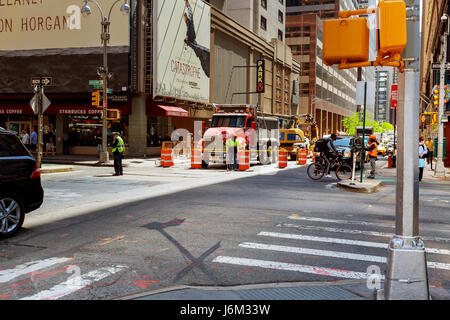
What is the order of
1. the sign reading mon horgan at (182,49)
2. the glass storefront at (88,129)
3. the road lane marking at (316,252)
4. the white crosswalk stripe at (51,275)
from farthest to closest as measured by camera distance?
the glass storefront at (88,129)
the sign reading mon horgan at (182,49)
the road lane marking at (316,252)
the white crosswalk stripe at (51,275)

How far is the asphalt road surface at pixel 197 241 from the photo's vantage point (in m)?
5.49

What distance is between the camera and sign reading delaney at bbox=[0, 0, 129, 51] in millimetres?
33375

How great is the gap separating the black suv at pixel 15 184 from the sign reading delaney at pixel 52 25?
26.7 m

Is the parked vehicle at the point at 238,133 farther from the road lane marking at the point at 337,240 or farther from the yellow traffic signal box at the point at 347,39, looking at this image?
the yellow traffic signal box at the point at 347,39

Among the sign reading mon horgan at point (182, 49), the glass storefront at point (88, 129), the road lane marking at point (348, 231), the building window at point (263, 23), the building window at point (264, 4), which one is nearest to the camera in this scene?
the road lane marking at point (348, 231)

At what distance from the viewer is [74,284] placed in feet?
17.1

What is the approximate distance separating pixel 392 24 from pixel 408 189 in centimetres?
162

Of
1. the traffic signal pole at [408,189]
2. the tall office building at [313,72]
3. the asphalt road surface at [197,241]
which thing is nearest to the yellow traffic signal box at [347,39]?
the traffic signal pole at [408,189]

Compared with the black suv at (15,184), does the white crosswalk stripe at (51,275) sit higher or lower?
lower

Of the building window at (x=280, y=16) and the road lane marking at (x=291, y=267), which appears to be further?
the building window at (x=280, y=16)

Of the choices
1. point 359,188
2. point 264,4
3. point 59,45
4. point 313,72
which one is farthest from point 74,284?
point 313,72

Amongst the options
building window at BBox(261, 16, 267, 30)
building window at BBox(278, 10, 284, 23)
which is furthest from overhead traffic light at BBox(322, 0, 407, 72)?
building window at BBox(278, 10, 284, 23)

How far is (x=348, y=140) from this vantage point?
2720 centimetres
